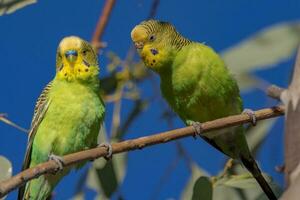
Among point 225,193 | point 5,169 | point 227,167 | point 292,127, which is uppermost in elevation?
point 5,169

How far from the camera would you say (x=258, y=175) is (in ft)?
7.39

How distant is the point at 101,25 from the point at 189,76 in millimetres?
371

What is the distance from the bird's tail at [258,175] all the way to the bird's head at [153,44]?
20.1 inches

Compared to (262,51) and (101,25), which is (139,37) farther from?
(262,51)

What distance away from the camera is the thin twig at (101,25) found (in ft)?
7.43

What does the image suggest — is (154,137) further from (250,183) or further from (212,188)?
(250,183)

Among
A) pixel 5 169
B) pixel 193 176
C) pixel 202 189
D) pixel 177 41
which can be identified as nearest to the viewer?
pixel 5 169

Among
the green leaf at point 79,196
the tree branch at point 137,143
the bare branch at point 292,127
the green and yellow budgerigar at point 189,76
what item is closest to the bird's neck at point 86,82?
the green and yellow budgerigar at point 189,76

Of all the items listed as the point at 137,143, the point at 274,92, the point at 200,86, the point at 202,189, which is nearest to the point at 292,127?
the point at 274,92

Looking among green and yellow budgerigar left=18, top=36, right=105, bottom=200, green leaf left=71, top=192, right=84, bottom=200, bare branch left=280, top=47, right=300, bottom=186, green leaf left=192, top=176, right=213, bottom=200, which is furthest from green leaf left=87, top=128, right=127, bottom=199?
bare branch left=280, top=47, right=300, bottom=186

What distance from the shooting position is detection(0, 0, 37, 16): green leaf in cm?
215

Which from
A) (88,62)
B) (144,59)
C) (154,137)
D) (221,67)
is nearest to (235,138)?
(221,67)

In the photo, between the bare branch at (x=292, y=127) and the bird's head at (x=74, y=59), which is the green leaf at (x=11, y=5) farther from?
the bare branch at (x=292, y=127)

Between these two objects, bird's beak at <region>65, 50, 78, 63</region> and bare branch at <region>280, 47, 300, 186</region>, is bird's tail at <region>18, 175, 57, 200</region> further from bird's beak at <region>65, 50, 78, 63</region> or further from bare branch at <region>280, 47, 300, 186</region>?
Result: bare branch at <region>280, 47, 300, 186</region>
